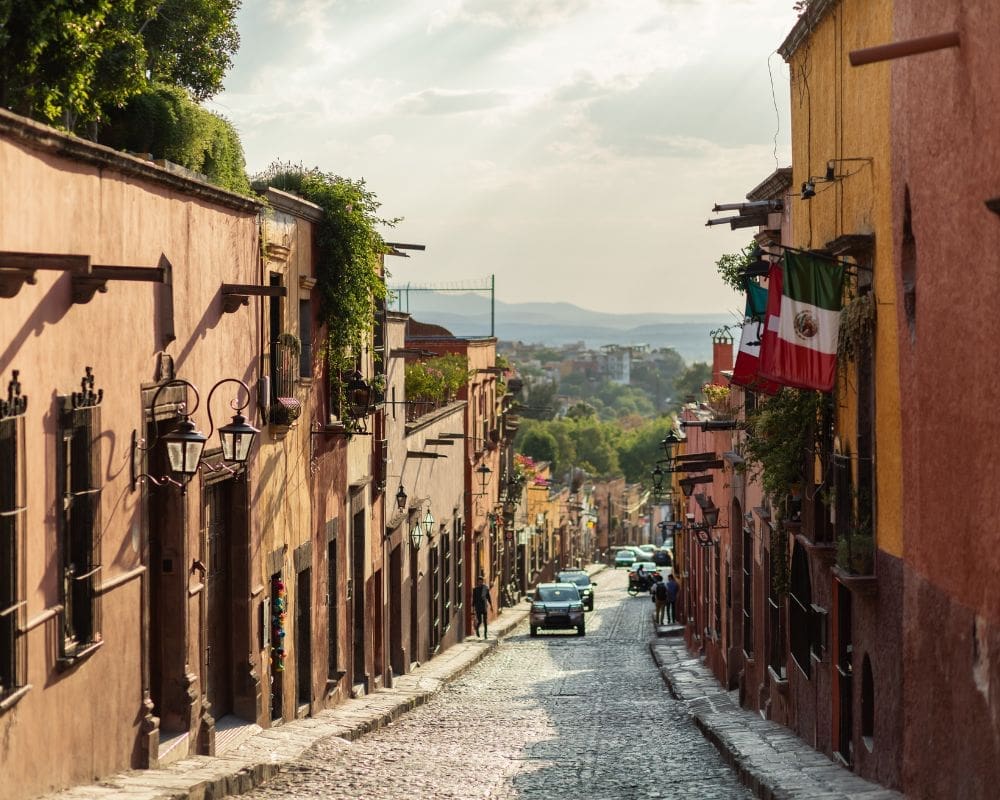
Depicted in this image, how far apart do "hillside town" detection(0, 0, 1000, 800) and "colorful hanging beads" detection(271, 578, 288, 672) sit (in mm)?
39

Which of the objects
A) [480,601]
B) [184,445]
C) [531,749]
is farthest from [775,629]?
[480,601]

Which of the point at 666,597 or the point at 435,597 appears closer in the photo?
the point at 435,597

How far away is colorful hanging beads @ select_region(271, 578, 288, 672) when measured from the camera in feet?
56.2

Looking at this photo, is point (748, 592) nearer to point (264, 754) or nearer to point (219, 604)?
point (219, 604)

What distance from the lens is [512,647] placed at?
37969mm

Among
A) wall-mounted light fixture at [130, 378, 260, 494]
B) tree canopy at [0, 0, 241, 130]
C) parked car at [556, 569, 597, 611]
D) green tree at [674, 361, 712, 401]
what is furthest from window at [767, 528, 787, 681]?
green tree at [674, 361, 712, 401]

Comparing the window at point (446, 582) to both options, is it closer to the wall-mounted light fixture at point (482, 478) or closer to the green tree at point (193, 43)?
the wall-mounted light fixture at point (482, 478)

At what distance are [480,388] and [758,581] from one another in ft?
68.9

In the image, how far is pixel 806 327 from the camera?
44.6ft

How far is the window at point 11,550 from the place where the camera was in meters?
9.08

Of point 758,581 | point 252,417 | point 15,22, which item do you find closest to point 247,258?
point 252,417

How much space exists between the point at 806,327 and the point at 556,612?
2833 cm

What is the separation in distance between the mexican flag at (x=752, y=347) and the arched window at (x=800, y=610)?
196 centimetres

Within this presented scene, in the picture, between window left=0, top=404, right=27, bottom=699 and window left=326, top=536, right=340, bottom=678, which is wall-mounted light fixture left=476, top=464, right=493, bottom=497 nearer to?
window left=326, top=536, right=340, bottom=678
